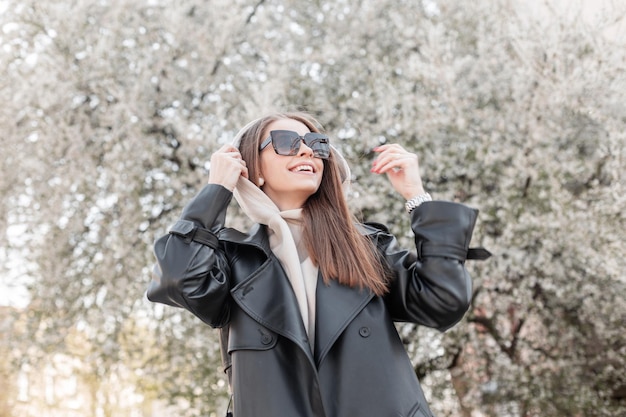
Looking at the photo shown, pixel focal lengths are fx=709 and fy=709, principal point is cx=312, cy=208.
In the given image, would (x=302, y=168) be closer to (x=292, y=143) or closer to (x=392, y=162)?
(x=292, y=143)

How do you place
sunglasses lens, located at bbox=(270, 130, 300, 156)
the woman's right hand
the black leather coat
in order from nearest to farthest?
1. the black leather coat
2. the woman's right hand
3. sunglasses lens, located at bbox=(270, 130, 300, 156)

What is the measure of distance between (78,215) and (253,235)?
145 inches

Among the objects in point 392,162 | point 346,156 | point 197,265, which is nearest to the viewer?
point 197,265

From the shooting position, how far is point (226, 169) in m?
2.17

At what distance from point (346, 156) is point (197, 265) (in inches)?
137

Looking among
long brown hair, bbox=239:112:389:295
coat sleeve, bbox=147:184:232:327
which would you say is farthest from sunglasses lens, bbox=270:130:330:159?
Answer: coat sleeve, bbox=147:184:232:327

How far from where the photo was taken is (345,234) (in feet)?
7.23

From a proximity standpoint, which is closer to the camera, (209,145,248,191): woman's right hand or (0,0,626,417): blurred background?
(209,145,248,191): woman's right hand

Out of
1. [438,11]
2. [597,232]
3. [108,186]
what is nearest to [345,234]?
[597,232]

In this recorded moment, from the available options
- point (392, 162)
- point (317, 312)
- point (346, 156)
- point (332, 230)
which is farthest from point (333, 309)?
point (346, 156)

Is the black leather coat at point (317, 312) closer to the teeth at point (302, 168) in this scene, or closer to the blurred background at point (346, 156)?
the teeth at point (302, 168)

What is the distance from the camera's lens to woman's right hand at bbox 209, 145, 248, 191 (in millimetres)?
2148

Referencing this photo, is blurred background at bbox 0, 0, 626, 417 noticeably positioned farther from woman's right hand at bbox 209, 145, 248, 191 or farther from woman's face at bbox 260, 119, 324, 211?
woman's right hand at bbox 209, 145, 248, 191

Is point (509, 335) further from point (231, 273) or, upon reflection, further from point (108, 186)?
point (231, 273)
